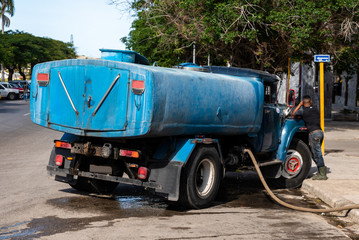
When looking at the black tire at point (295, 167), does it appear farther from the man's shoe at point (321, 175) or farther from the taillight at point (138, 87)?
the taillight at point (138, 87)

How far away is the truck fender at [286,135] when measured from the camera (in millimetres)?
9156

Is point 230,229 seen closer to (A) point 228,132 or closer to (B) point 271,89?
(A) point 228,132

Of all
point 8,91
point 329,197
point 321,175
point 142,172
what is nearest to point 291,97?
point 321,175

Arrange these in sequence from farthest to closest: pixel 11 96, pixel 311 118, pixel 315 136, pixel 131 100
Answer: pixel 11 96 → pixel 311 118 → pixel 315 136 → pixel 131 100

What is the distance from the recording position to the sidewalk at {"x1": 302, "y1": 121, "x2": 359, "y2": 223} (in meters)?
7.85

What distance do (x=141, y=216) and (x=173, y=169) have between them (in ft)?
2.47

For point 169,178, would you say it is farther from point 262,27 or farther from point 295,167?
point 262,27

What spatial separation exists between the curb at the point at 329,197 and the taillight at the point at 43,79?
468 cm

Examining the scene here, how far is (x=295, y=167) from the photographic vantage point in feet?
31.6

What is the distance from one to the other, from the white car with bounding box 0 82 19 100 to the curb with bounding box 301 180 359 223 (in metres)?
47.7

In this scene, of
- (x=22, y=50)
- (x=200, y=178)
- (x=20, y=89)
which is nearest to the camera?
(x=200, y=178)

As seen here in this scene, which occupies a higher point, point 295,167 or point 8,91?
point 8,91

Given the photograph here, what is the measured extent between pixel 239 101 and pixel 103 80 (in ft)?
7.25

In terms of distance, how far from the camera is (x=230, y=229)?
608cm
